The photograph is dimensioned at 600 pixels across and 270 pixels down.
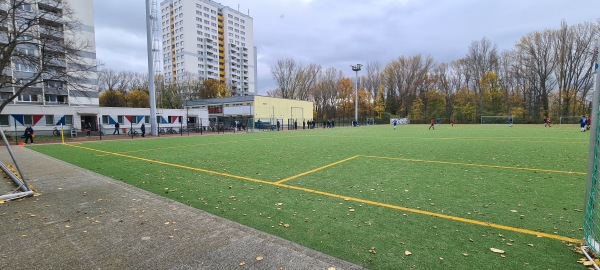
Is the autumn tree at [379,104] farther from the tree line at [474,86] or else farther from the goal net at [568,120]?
the goal net at [568,120]

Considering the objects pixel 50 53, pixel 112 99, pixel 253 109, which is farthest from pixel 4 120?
pixel 112 99

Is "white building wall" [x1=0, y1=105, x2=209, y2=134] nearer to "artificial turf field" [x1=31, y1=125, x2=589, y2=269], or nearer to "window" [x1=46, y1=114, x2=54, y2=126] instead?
"window" [x1=46, y1=114, x2=54, y2=126]

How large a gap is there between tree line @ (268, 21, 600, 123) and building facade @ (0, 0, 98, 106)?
46.1m

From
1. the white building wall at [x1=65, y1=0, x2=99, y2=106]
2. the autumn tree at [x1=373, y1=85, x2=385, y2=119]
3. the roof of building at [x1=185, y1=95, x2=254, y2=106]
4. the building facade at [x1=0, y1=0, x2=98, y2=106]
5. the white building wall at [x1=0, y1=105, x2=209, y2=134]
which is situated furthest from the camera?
the autumn tree at [x1=373, y1=85, x2=385, y2=119]

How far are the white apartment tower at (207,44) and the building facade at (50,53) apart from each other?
4250 cm

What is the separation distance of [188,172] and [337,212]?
18.7ft

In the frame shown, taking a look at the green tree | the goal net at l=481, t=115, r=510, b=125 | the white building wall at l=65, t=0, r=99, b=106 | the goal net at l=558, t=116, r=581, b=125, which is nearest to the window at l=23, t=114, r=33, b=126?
the white building wall at l=65, t=0, r=99, b=106

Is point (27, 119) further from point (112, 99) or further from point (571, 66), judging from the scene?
point (571, 66)

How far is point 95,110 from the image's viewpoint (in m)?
36.1

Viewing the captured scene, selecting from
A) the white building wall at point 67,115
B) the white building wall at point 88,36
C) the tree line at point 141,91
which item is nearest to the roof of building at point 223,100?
the tree line at point 141,91

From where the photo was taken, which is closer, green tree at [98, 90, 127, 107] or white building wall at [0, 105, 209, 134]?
white building wall at [0, 105, 209, 134]

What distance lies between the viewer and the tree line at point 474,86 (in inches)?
1993

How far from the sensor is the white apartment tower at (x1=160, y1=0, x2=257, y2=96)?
97188mm

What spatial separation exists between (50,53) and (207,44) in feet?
272
